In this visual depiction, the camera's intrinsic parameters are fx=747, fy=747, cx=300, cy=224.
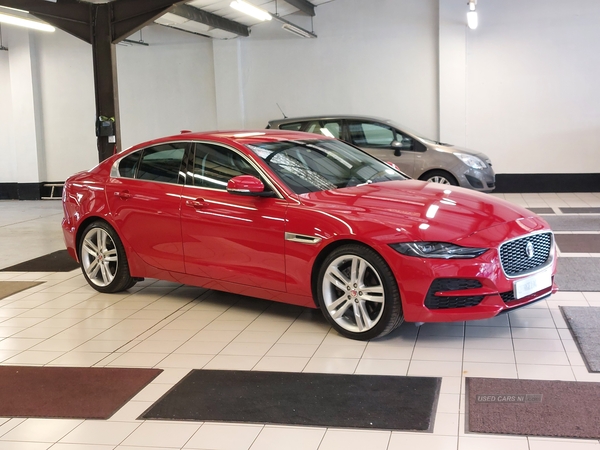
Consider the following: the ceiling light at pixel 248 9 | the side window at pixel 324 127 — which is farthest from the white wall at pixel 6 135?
the side window at pixel 324 127

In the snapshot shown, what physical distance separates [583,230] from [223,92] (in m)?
8.95

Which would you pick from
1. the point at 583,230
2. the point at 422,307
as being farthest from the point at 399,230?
the point at 583,230

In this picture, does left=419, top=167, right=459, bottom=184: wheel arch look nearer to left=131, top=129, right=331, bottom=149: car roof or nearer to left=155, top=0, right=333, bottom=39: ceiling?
left=155, top=0, right=333, bottom=39: ceiling

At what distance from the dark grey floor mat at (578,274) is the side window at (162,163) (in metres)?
3.45

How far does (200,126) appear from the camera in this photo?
16500 millimetres

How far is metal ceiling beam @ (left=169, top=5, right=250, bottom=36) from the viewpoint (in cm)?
1295

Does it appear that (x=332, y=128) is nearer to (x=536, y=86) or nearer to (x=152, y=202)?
(x=536, y=86)

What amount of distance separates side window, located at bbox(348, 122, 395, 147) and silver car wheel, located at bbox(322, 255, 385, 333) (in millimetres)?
7438

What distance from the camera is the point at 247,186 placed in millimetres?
5500

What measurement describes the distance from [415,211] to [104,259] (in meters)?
3.15

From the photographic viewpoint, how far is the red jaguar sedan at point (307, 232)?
4.85 meters

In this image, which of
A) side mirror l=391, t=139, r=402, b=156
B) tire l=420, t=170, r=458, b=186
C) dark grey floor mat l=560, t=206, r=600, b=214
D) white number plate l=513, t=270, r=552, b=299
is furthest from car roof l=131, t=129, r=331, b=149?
dark grey floor mat l=560, t=206, r=600, b=214

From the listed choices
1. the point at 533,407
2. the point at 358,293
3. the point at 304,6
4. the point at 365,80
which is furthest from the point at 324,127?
the point at 533,407

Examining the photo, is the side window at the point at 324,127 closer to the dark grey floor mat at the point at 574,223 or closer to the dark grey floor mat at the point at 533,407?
the dark grey floor mat at the point at 574,223
